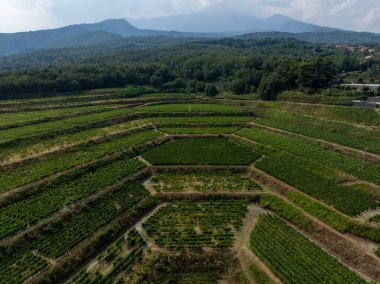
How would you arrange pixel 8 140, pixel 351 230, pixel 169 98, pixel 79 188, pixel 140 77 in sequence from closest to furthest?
pixel 351 230
pixel 79 188
pixel 8 140
pixel 169 98
pixel 140 77

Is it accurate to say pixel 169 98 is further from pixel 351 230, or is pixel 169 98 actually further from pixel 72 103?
pixel 351 230

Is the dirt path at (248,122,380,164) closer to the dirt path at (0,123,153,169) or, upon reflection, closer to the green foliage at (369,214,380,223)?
the green foliage at (369,214,380,223)

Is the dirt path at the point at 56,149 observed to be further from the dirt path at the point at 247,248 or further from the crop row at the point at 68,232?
the dirt path at the point at 247,248

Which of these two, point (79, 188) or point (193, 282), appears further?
point (79, 188)

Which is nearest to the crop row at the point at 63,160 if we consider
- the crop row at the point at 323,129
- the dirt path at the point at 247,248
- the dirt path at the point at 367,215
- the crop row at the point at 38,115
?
the crop row at the point at 38,115

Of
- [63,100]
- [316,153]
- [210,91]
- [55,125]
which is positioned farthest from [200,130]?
[63,100]

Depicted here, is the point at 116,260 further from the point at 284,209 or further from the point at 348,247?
the point at 348,247

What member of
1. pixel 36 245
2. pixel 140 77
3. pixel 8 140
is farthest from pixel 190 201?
pixel 140 77
